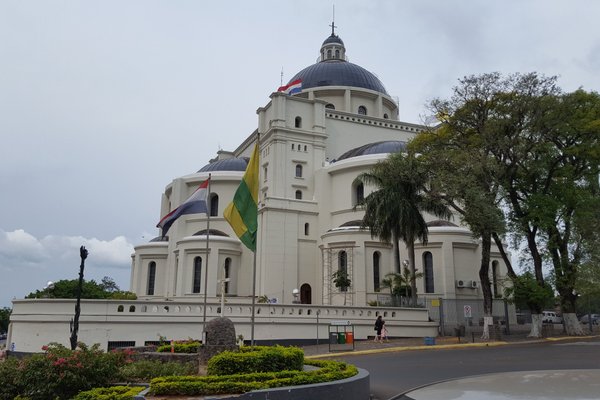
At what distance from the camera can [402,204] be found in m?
30.0

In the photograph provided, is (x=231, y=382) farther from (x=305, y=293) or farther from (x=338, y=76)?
(x=338, y=76)

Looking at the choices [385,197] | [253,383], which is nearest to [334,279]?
[385,197]

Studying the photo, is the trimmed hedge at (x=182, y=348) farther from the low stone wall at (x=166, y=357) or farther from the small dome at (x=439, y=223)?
the small dome at (x=439, y=223)

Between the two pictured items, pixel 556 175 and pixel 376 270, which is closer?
pixel 556 175

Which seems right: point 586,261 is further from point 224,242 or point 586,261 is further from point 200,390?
point 200,390

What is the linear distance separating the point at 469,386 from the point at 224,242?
2973cm

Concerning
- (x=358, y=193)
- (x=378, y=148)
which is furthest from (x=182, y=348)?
(x=378, y=148)

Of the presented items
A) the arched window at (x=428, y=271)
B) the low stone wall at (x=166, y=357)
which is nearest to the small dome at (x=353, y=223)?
the arched window at (x=428, y=271)

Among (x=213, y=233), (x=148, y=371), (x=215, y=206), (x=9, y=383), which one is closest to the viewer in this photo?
(x=9, y=383)

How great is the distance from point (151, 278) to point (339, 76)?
26776 mm

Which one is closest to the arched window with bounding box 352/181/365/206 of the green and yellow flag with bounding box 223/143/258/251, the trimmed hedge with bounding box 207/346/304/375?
the green and yellow flag with bounding box 223/143/258/251

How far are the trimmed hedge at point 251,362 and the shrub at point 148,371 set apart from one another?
1783 mm

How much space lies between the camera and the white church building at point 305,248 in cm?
2908

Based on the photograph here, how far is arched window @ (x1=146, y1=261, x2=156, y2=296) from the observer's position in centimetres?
4434
